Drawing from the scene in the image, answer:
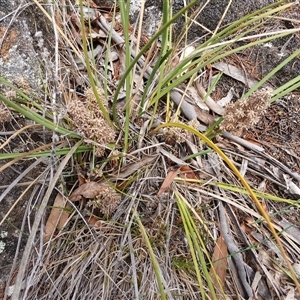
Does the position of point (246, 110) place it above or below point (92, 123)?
above

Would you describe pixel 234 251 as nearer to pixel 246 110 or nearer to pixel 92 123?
pixel 246 110

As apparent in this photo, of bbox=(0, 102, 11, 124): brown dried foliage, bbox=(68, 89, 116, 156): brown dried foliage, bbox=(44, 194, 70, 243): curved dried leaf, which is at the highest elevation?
bbox=(68, 89, 116, 156): brown dried foliage

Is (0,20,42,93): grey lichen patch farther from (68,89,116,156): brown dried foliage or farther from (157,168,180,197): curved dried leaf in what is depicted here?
(157,168,180,197): curved dried leaf

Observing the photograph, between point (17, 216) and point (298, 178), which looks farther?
point (298, 178)

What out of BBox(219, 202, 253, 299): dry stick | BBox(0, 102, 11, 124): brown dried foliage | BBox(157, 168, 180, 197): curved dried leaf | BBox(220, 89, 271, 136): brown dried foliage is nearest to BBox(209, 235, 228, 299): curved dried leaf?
BBox(219, 202, 253, 299): dry stick

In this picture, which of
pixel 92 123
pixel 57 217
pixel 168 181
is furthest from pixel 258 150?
pixel 57 217

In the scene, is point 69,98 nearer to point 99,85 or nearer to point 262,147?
point 99,85

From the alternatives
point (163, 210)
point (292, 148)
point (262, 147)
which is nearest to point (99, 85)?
point (163, 210)
